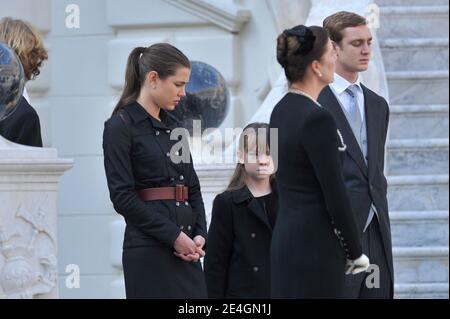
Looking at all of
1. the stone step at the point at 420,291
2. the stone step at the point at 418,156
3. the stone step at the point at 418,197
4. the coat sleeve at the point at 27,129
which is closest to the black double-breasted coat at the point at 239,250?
the coat sleeve at the point at 27,129

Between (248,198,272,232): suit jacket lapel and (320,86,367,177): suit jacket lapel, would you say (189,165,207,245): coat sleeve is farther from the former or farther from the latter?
(320,86,367,177): suit jacket lapel

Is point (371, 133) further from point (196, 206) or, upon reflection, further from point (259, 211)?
point (196, 206)

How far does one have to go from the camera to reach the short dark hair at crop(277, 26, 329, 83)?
6.68m

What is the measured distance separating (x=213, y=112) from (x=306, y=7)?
2.21 meters

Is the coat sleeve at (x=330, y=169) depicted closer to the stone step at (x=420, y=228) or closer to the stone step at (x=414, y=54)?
the stone step at (x=420, y=228)

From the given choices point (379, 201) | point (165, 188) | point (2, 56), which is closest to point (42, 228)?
point (2, 56)

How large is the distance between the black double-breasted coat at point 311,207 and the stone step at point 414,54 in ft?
17.8

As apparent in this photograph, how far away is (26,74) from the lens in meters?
8.62

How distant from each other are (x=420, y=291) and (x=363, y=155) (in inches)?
142

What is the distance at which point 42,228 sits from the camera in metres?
8.34

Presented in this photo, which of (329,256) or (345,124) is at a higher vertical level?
(345,124)
